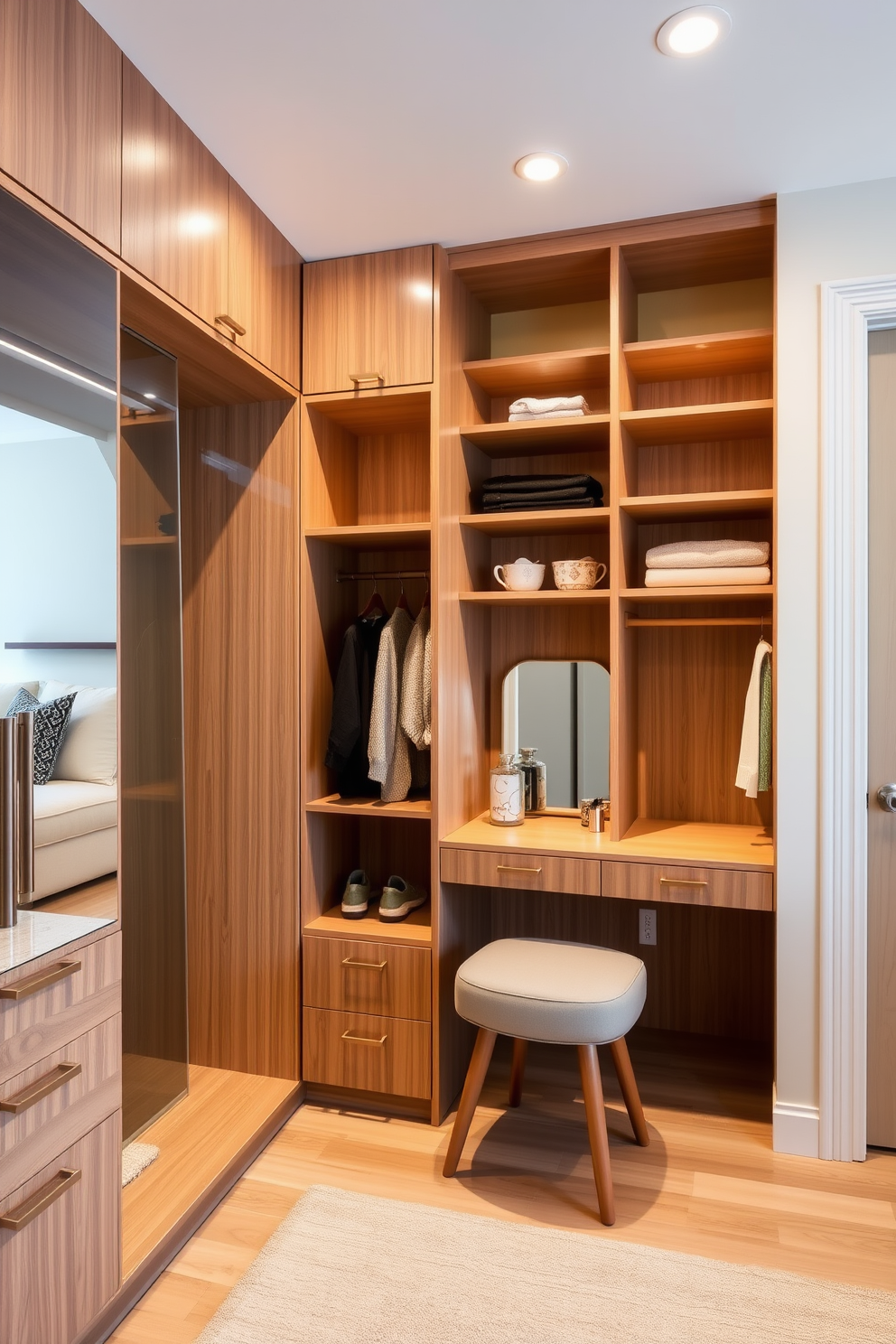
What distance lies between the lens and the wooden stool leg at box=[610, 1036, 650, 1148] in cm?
229

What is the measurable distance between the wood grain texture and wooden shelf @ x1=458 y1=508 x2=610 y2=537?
129cm

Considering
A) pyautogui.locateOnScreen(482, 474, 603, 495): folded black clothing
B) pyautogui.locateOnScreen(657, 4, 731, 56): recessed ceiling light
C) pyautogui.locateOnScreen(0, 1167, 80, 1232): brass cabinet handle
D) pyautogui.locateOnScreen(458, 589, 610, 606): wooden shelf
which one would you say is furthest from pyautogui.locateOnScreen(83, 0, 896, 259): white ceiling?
pyautogui.locateOnScreen(0, 1167, 80, 1232): brass cabinet handle

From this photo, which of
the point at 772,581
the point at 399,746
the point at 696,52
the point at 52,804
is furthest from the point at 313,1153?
the point at 696,52

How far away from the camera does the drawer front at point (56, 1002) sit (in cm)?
144

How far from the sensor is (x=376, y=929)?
260cm

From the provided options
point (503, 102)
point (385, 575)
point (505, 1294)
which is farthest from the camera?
point (385, 575)

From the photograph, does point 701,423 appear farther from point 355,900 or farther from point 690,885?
point 355,900

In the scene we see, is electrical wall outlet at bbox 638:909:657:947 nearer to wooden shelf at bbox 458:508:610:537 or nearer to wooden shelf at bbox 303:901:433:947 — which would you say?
wooden shelf at bbox 303:901:433:947

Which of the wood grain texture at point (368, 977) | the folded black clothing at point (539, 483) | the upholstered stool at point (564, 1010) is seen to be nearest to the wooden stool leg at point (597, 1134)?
the upholstered stool at point (564, 1010)

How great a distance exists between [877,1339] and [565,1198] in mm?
717

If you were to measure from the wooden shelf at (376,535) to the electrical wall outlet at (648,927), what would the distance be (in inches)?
56.5

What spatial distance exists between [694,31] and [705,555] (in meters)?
1.23

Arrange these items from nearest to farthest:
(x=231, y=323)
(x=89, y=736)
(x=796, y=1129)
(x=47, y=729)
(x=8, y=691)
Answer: (x=8, y=691) → (x=47, y=729) → (x=89, y=736) → (x=231, y=323) → (x=796, y=1129)

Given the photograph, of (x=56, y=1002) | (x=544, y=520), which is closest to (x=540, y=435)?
(x=544, y=520)
